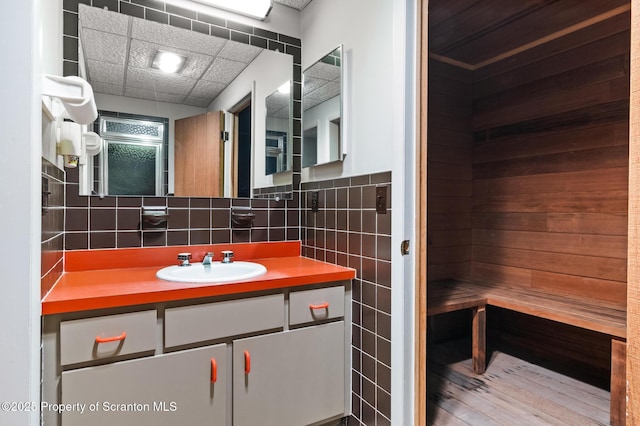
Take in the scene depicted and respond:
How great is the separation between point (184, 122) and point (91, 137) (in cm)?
43

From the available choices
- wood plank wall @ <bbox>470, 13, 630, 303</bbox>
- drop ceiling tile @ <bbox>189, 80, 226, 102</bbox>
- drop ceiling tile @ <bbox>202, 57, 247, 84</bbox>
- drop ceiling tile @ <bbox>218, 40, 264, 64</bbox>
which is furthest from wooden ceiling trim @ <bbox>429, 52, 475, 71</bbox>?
drop ceiling tile @ <bbox>189, 80, 226, 102</bbox>

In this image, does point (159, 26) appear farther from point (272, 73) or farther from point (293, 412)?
point (293, 412)

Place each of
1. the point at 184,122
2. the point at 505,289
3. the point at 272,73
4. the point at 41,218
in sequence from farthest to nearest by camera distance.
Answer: the point at 505,289, the point at 272,73, the point at 184,122, the point at 41,218

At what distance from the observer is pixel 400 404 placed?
1412 millimetres

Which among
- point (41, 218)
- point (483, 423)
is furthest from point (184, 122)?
point (483, 423)

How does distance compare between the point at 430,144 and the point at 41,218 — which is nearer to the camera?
the point at 41,218

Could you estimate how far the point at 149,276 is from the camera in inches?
59.3

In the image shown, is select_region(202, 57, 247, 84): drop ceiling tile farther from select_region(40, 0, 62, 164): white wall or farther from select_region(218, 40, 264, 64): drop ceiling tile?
select_region(40, 0, 62, 164): white wall

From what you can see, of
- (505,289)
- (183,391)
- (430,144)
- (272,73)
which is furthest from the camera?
(430,144)

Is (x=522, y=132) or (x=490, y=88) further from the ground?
(x=490, y=88)

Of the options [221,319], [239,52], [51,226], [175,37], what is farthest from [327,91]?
[51,226]

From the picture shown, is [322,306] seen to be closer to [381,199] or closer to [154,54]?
[381,199]

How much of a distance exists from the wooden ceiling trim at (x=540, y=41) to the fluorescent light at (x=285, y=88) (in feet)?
4.09

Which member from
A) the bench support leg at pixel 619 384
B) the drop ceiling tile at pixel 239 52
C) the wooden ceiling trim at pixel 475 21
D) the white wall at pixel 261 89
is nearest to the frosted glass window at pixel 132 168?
the white wall at pixel 261 89
